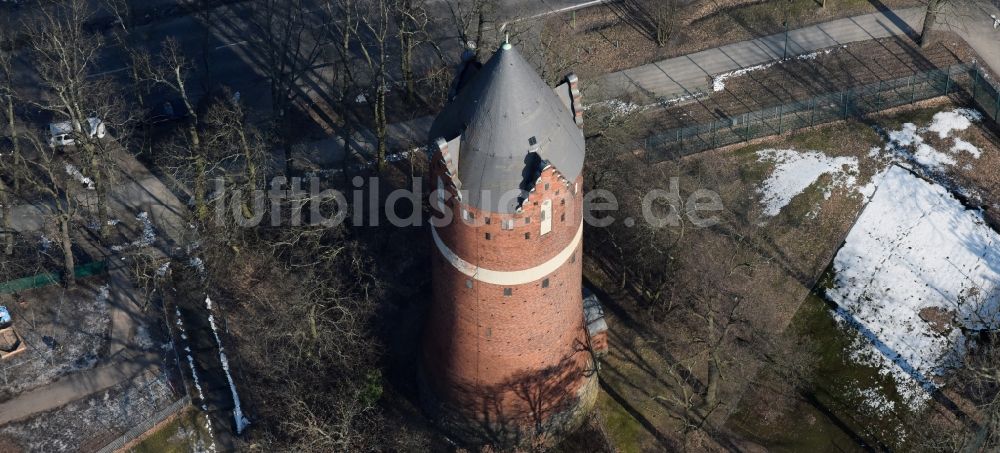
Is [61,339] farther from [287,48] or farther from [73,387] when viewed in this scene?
[287,48]

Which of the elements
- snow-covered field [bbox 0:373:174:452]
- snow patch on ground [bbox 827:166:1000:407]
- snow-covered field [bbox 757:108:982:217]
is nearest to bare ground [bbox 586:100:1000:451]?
snow-covered field [bbox 757:108:982:217]

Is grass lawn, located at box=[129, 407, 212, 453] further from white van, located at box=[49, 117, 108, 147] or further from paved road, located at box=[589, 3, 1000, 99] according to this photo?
paved road, located at box=[589, 3, 1000, 99]

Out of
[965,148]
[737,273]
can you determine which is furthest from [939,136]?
[737,273]

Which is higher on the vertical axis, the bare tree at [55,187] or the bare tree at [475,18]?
the bare tree at [475,18]

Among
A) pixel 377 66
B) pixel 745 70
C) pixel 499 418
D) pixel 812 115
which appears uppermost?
pixel 745 70

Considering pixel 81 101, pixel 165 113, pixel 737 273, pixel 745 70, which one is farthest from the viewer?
pixel 745 70

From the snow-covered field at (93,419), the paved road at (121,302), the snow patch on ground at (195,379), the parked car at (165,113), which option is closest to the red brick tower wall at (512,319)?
the snow patch on ground at (195,379)

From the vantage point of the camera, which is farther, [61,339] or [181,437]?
[61,339]

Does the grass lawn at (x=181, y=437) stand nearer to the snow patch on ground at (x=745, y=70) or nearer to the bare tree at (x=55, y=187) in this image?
the bare tree at (x=55, y=187)
